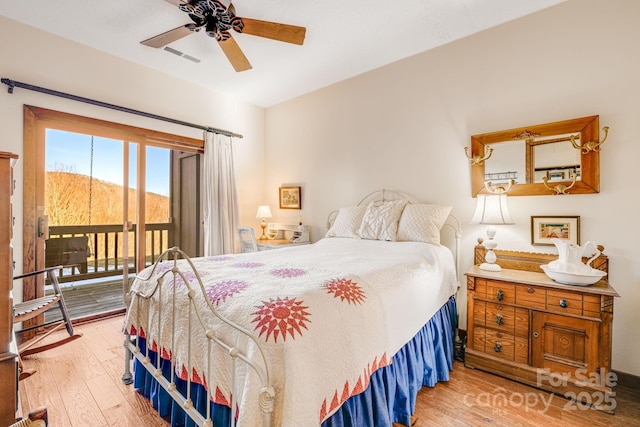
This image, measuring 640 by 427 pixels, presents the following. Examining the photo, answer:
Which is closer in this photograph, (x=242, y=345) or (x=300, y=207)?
(x=242, y=345)

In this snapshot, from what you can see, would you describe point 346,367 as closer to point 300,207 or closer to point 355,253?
point 355,253

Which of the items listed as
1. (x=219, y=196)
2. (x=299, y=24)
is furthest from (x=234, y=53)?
(x=219, y=196)

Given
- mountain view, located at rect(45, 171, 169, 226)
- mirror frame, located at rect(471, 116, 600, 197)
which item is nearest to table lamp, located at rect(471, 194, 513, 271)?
mirror frame, located at rect(471, 116, 600, 197)

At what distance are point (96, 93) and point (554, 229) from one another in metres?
4.45

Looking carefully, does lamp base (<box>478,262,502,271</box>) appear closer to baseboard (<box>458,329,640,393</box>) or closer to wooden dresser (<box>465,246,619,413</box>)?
wooden dresser (<box>465,246,619,413</box>)

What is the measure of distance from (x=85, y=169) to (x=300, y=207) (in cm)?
255

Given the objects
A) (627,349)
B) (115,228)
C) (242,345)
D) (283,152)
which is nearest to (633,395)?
(627,349)

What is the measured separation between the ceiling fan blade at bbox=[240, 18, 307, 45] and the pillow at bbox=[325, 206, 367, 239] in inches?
65.3

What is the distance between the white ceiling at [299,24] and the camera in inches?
91.9

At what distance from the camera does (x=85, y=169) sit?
3.22 metres

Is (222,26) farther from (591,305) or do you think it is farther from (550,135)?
(591,305)

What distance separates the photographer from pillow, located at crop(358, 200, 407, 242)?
267cm

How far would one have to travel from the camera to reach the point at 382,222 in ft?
8.98

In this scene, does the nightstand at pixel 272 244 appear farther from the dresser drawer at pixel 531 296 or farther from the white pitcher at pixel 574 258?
the white pitcher at pixel 574 258
